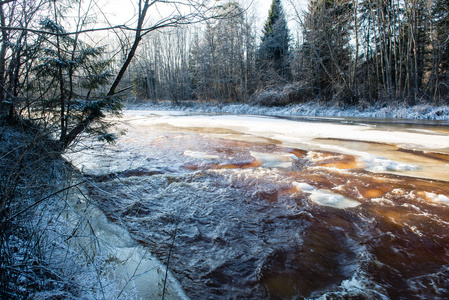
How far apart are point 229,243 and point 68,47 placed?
3.82m

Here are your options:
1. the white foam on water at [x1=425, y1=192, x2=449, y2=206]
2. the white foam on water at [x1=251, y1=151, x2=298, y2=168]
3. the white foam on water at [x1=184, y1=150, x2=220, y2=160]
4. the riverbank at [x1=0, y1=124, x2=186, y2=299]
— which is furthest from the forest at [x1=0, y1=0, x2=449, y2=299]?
the white foam on water at [x1=425, y1=192, x2=449, y2=206]

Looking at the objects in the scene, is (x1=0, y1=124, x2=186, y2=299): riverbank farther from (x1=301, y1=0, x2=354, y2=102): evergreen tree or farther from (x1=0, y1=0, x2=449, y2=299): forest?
(x1=301, y1=0, x2=354, y2=102): evergreen tree

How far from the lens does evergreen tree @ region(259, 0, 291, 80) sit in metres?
27.4

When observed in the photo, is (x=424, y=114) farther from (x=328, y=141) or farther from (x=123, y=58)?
(x=123, y=58)

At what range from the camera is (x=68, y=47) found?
389 centimetres

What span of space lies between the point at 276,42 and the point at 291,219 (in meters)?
28.6

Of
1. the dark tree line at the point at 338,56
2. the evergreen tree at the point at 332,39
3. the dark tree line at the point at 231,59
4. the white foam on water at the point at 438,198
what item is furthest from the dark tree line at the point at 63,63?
the evergreen tree at the point at 332,39

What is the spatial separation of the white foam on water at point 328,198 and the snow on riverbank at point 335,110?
622 cm

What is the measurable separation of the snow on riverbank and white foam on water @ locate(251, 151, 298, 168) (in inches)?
178

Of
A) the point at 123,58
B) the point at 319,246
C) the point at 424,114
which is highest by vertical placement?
the point at 123,58

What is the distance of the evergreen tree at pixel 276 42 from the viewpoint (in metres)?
27.4

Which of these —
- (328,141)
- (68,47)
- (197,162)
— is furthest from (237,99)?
(68,47)

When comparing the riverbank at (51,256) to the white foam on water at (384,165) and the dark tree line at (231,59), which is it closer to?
the dark tree line at (231,59)

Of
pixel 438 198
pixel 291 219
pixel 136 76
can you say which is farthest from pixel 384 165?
pixel 136 76
